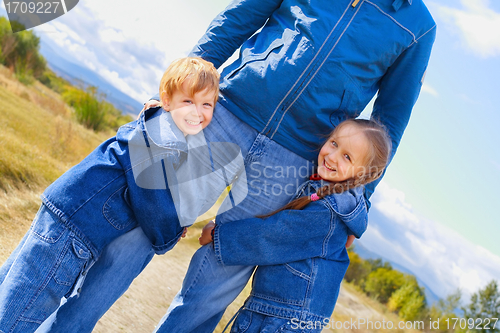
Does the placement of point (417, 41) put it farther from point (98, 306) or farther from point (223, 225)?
point (98, 306)

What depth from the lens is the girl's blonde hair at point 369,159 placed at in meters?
1.97

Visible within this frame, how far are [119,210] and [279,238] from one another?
2.41 ft

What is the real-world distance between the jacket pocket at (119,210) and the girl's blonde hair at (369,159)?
0.66 meters

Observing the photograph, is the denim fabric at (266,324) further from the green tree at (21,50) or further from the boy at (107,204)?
the green tree at (21,50)

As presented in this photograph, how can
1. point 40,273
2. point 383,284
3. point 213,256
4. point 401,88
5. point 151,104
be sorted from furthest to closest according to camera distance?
point 383,284
point 401,88
point 213,256
point 151,104
point 40,273

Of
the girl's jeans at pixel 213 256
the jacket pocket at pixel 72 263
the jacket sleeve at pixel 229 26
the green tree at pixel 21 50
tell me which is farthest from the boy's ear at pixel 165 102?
the green tree at pixel 21 50

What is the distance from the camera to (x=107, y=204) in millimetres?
1759

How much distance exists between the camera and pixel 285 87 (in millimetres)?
1912

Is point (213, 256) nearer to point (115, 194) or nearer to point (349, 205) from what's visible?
point (115, 194)

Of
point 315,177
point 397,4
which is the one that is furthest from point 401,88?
point 315,177

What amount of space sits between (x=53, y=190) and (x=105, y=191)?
0.21 m

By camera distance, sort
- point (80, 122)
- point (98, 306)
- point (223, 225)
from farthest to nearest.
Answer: point (80, 122) < point (223, 225) < point (98, 306)

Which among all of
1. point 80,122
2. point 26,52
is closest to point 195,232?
point 80,122

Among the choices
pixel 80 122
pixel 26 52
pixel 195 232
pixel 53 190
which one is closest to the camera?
pixel 53 190
